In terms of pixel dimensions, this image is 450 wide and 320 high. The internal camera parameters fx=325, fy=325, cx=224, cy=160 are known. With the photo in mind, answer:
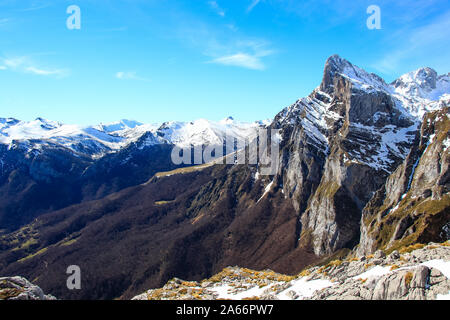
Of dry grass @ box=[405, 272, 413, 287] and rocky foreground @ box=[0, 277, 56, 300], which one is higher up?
dry grass @ box=[405, 272, 413, 287]

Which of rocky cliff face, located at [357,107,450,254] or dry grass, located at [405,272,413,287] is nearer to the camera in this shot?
dry grass, located at [405,272,413,287]

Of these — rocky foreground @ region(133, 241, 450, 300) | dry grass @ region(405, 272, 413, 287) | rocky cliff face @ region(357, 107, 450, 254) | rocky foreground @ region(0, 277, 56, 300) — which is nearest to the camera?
rocky foreground @ region(133, 241, 450, 300)

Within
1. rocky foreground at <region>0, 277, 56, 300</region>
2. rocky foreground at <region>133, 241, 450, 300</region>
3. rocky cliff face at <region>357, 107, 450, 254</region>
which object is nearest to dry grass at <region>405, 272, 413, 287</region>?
rocky foreground at <region>133, 241, 450, 300</region>

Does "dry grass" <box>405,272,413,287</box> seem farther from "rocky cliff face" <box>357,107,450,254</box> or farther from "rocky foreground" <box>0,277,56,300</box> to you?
"rocky cliff face" <box>357,107,450,254</box>

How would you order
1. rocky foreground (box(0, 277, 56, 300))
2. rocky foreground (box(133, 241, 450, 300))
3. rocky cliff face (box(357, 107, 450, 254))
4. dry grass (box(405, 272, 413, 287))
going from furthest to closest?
rocky cliff face (box(357, 107, 450, 254)) → rocky foreground (box(0, 277, 56, 300)) → dry grass (box(405, 272, 413, 287)) → rocky foreground (box(133, 241, 450, 300))

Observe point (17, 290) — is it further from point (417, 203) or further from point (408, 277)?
point (417, 203)

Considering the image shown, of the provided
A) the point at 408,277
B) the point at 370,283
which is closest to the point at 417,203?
the point at 370,283

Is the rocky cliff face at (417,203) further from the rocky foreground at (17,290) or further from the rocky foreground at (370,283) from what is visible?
the rocky foreground at (17,290)
